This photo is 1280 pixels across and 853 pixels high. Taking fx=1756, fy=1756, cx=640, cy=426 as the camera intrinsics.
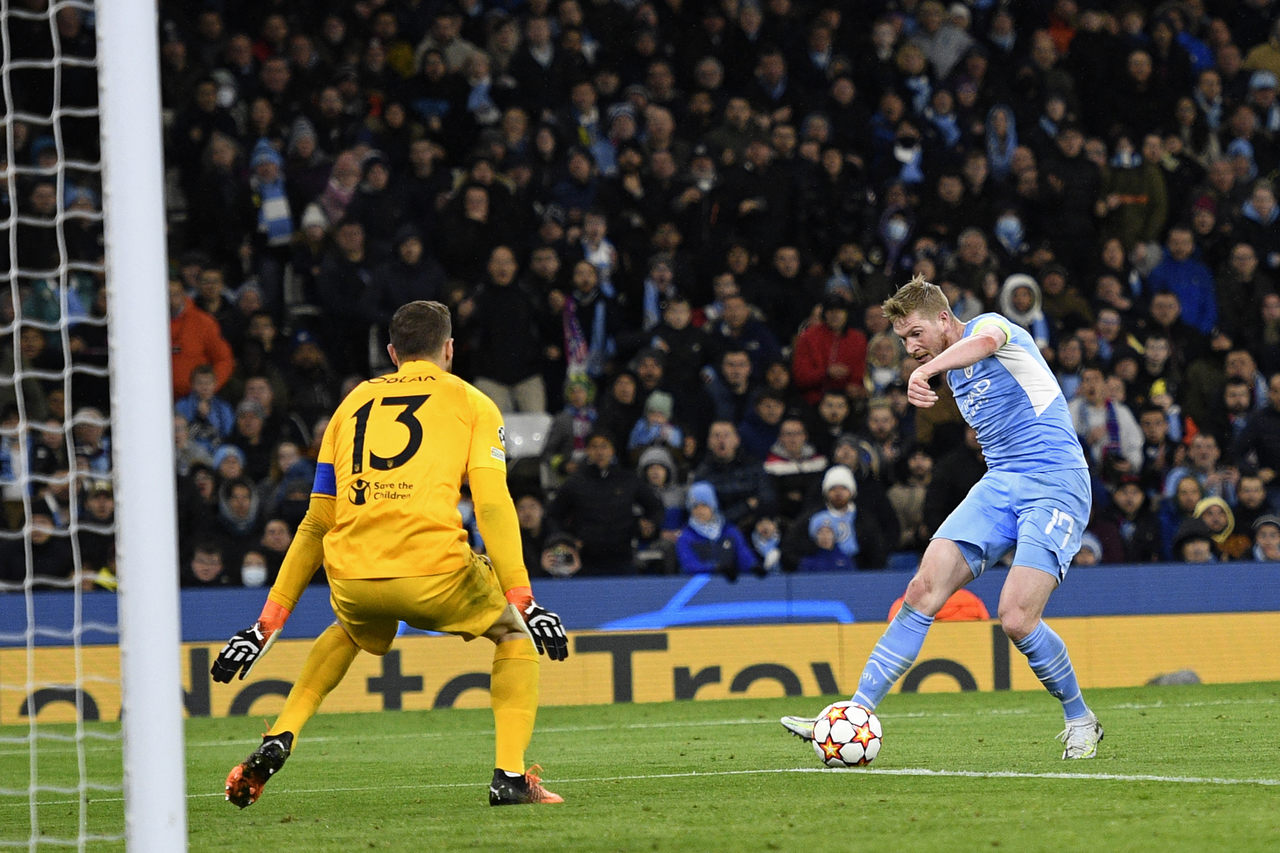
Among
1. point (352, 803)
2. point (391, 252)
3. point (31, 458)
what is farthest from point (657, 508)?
point (352, 803)

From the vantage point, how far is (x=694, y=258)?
51.5 feet

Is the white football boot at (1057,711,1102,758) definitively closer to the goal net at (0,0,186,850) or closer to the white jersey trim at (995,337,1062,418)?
the white jersey trim at (995,337,1062,418)

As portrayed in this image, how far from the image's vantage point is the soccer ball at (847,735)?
701 cm

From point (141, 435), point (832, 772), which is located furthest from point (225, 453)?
point (141, 435)

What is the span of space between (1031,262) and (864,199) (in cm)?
164

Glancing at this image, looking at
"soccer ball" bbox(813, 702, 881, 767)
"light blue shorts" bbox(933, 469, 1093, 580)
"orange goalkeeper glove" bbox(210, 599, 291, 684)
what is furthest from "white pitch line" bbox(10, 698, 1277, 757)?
"orange goalkeeper glove" bbox(210, 599, 291, 684)

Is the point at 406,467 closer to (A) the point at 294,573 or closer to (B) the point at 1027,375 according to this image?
(A) the point at 294,573

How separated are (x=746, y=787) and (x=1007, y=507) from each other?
163 cm

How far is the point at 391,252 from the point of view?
14.8 meters

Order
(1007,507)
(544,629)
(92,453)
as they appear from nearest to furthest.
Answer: (544,629)
(1007,507)
(92,453)

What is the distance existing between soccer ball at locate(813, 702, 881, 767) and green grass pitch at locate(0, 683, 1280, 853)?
0.11 meters

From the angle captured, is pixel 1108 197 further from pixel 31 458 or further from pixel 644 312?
pixel 31 458

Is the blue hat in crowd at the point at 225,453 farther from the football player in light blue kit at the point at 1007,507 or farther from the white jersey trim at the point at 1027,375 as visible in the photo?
the white jersey trim at the point at 1027,375

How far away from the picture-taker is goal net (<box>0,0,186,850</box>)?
4465 mm
